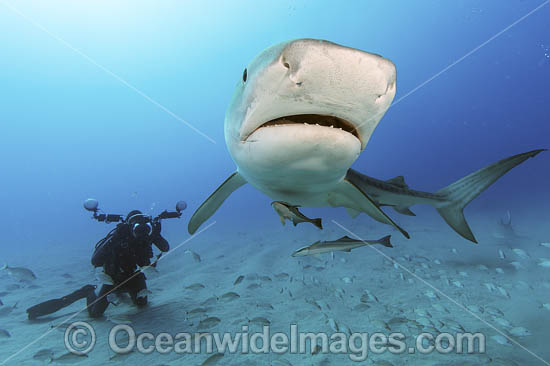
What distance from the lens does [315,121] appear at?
5.24 feet

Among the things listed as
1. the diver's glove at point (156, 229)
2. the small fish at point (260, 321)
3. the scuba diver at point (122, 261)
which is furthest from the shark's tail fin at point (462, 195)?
the diver's glove at point (156, 229)

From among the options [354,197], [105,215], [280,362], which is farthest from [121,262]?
[354,197]

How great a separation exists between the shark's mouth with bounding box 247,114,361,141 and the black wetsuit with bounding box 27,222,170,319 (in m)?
4.58

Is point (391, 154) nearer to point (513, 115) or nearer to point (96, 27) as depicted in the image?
point (513, 115)

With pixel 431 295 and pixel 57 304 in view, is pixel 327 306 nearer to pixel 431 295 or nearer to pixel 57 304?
pixel 431 295

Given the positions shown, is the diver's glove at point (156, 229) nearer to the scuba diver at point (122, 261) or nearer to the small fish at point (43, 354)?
the scuba diver at point (122, 261)

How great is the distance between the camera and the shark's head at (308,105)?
113 centimetres

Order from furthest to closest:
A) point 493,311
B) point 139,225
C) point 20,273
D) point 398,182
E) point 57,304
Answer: point 20,273 → point 57,304 → point 139,225 → point 493,311 → point 398,182

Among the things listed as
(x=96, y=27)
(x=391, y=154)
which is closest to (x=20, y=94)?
(x=96, y=27)

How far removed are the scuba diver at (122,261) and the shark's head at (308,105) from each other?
4.25 m

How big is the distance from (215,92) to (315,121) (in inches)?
3320

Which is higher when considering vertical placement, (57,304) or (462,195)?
(462,195)

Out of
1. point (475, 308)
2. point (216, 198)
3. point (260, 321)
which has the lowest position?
point (475, 308)

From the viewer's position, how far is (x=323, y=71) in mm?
1131
